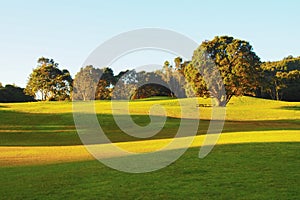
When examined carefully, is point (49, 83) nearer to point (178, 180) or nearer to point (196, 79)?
point (196, 79)

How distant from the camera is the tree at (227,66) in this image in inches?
2431

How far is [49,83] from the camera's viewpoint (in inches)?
4281

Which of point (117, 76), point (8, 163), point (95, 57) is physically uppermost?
point (117, 76)

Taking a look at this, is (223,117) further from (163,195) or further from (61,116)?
(163,195)

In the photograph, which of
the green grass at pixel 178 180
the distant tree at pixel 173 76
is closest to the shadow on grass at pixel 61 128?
the green grass at pixel 178 180

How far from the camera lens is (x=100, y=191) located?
11180 millimetres

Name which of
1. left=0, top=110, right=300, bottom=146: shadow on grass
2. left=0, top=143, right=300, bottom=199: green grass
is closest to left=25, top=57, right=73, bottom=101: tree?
left=0, top=110, right=300, bottom=146: shadow on grass

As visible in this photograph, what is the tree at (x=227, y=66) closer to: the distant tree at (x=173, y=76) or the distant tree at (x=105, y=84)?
the distant tree at (x=173, y=76)

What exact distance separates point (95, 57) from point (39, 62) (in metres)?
106

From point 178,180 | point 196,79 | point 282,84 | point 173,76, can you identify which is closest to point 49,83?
point 173,76

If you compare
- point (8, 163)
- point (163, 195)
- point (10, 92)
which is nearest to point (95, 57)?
point (8, 163)

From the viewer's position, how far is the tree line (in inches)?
2468

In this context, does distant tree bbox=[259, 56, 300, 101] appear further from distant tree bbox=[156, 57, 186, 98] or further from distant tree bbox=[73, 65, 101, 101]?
distant tree bbox=[73, 65, 101, 101]

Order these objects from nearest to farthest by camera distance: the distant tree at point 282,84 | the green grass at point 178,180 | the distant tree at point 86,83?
the green grass at point 178,180 → the distant tree at point 282,84 → the distant tree at point 86,83
